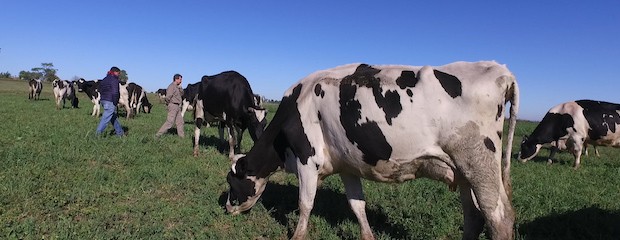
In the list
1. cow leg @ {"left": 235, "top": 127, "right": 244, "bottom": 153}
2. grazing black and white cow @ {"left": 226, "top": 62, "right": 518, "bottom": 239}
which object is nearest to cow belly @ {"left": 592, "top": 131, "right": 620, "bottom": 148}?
grazing black and white cow @ {"left": 226, "top": 62, "right": 518, "bottom": 239}

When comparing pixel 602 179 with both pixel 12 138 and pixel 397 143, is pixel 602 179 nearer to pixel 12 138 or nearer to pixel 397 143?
pixel 397 143

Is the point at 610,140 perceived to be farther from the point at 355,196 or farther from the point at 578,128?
the point at 355,196

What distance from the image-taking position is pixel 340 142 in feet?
14.5

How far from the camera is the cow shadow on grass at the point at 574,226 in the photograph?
531 cm

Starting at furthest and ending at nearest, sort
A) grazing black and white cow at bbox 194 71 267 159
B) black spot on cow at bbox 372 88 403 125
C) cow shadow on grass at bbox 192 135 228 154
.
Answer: cow shadow on grass at bbox 192 135 228 154 → grazing black and white cow at bbox 194 71 267 159 → black spot on cow at bbox 372 88 403 125

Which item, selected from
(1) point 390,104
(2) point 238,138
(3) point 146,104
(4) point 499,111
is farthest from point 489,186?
(3) point 146,104

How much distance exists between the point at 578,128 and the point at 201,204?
11.8 meters

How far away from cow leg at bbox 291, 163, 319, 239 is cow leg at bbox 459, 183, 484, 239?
163 cm

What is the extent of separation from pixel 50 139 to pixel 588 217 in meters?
11.3

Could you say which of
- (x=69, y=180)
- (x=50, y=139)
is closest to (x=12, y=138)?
(x=50, y=139)

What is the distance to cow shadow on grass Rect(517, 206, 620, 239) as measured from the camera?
531 cm

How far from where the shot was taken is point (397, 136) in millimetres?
3990

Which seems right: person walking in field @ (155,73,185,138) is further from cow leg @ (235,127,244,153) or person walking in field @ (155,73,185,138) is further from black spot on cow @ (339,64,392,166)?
black spot on cow @ (339,64,392,166)

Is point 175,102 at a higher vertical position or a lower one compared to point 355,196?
higher
